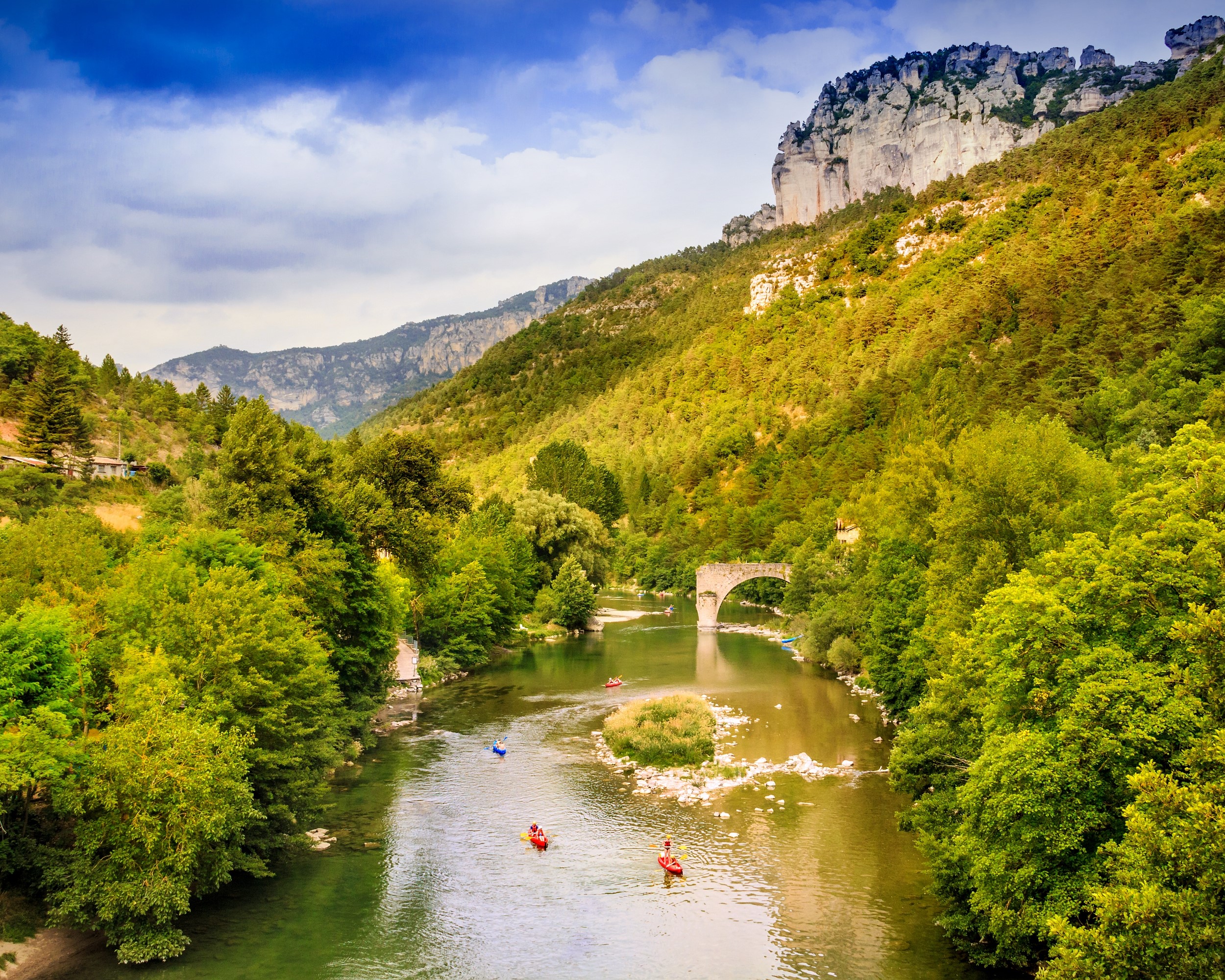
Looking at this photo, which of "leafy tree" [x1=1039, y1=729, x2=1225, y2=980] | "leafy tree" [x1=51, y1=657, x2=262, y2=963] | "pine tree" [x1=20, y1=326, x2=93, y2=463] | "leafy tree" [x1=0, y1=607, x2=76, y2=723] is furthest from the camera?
"pine tree" [x1=20, y1=326, x2=93, y2=463]

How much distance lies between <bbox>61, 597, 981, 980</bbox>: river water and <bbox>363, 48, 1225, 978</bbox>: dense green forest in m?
2.85

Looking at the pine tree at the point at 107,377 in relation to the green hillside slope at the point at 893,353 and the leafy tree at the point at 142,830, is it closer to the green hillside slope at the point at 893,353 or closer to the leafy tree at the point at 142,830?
the green hillside slope at the point at 893,353

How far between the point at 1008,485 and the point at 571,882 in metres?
19.6

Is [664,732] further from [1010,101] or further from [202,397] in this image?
[1010,101]

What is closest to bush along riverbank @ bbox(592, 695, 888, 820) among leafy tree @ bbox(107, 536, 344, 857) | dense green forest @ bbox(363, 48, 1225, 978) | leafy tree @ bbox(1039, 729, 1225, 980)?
dense green forest @ bbox(363, 48, 1225, 978)

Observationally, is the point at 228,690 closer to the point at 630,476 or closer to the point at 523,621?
the point at 523,621

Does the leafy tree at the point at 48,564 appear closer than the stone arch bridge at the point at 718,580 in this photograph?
Yes

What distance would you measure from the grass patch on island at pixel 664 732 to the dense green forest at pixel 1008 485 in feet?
29.2

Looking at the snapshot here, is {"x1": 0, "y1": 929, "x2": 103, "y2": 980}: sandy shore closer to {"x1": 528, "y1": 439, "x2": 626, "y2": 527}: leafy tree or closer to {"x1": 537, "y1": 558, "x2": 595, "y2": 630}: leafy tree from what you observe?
{"x1": 537, "y1": 558, "x2": 595, "y2": 630}: leafy tree

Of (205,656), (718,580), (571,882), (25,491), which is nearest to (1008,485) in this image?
(571,882)

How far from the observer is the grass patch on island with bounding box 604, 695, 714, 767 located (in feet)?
122

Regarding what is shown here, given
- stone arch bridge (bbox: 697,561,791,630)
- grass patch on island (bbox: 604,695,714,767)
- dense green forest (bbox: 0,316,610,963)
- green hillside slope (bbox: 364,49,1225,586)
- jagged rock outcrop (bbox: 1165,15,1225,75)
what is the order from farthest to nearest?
jagged rock outcrop (bbox: 1165,15,1225,75) < stone arch bridge (bbox: 697,561,791,630) < green hillside slope (bbox: 364,49,1225,586) < grass patch on island (bbox: 604,695,714,767) < dense green forest (bbox: 0,316,610,963)

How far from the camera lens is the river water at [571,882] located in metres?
20.9

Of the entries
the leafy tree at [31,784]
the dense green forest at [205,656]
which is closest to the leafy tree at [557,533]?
the dense green forest at [205,656]
